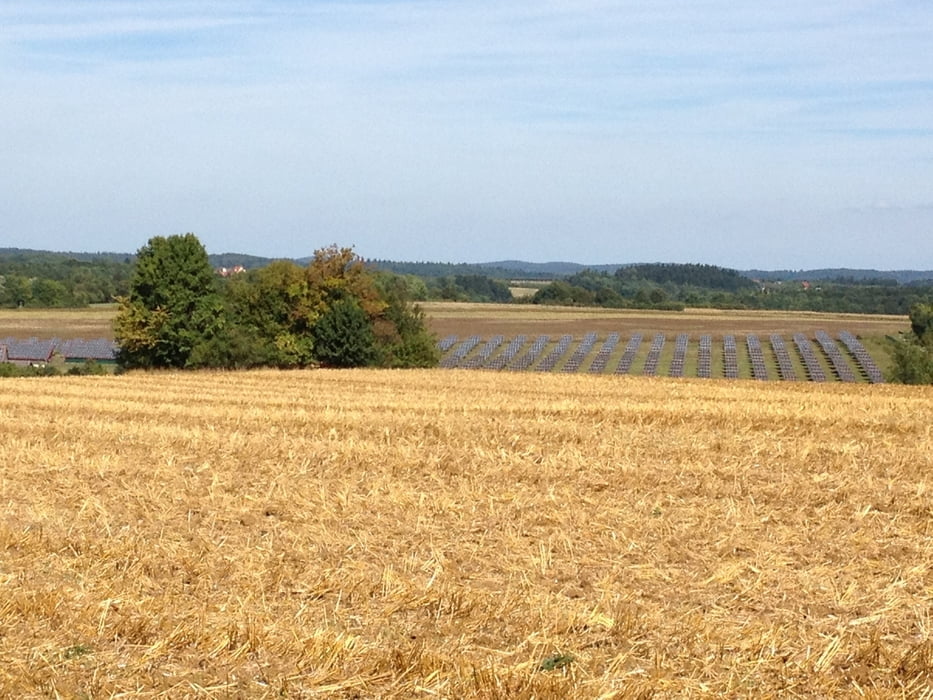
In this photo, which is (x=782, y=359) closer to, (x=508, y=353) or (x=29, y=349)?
(x=508, y=353)

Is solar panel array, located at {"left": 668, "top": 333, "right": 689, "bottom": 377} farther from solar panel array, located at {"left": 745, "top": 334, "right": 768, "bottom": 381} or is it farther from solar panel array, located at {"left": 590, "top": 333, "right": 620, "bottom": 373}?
solar panel array, located at {"left": 745, "top": 334, "right": 768, "bottom": 381}

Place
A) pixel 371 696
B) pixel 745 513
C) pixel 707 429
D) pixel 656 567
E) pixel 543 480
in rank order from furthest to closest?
pixel 707 429 → pixel 543 480 → pixel 745 513 → pixel 656 567 → pixel 371 696

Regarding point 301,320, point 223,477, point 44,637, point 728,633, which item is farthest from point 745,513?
point 301,320

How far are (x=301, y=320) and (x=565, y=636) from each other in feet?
187

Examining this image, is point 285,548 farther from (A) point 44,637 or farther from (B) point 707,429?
(B) point 707,429

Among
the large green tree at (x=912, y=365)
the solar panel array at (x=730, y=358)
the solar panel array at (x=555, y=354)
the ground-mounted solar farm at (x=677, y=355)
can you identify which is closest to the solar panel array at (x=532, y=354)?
the ground-mounted solar farm at (x=677, y=355)

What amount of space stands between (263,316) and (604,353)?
4377 centimetres

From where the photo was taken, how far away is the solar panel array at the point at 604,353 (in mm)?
91250

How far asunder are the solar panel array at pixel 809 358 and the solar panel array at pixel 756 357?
3549mm

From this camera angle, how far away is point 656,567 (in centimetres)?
1114

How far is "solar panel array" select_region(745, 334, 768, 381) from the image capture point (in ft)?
285

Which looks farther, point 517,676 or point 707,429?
point 707,429

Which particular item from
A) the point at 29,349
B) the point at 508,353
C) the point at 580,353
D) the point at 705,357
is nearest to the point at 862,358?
the point at 705,357

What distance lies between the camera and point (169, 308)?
57.6 meters
